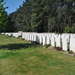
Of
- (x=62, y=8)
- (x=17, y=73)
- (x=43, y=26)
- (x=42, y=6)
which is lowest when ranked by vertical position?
(x=17, y=73)

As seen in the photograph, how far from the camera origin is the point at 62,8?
33.8 metres

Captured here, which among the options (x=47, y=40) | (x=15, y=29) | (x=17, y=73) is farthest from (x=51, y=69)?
(x=15, y=29)

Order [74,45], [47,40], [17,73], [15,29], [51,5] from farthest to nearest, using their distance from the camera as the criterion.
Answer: [15,29] → [51,5] → [47,40] → [74,45] → [17,73]

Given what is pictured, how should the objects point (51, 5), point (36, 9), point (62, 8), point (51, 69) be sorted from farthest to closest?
1. point (36, 9)
2. point (51, 5)
3. point (62, 8)
4. point (51, 69)

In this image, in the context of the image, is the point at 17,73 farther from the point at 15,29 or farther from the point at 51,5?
the point at 15,29

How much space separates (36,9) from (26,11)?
575 inches

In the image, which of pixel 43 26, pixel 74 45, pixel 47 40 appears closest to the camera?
pixel 74 45

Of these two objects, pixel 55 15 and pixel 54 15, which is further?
pixel 54 15

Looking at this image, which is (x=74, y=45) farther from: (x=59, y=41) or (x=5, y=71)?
(x=5, y=71)

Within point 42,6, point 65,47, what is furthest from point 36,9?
point 65,47

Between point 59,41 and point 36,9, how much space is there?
3501cm

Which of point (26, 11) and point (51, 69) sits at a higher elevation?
point (26, 11)

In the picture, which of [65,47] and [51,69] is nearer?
[51,69]

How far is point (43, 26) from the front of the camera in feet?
145
